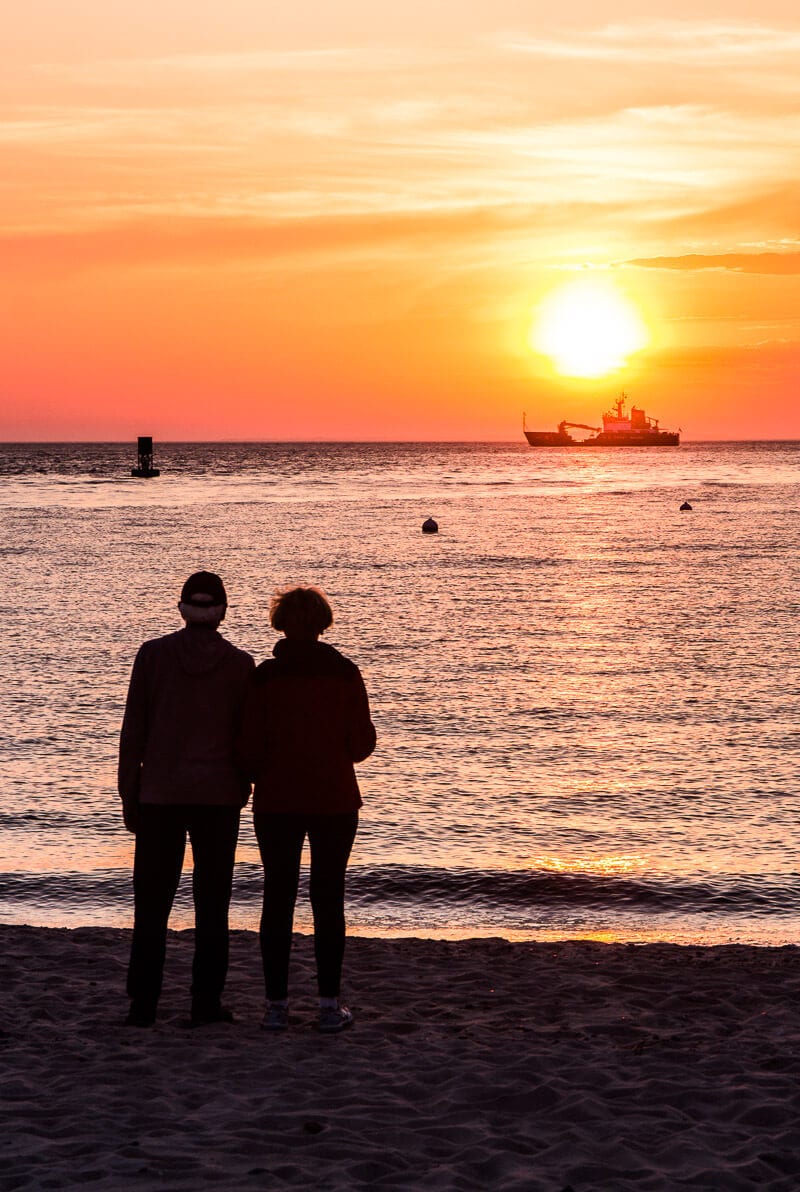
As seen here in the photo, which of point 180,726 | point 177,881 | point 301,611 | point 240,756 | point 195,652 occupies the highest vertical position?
point 301,611

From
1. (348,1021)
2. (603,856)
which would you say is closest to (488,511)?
(603,856)

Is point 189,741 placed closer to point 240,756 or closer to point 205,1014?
point 240,756

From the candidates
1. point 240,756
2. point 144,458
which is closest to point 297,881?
point 240,756

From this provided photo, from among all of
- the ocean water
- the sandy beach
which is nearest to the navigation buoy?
the ocean water

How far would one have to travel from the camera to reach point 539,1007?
7500 mm

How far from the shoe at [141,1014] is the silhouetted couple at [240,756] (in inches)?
16.4

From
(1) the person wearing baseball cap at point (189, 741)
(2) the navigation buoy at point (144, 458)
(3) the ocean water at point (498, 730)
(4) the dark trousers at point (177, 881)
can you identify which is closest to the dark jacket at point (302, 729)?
(1) the person wearing baseball cap at point (189, 741)

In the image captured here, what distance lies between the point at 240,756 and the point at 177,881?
29.8 inches

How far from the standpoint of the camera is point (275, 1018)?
22.3ft

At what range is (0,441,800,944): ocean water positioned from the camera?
11.0 metres

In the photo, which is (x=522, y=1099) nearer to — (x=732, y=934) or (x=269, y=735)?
(x=269, y=735)

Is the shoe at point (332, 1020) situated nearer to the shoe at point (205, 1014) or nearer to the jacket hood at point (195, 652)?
the shoe at point (205, 1014)

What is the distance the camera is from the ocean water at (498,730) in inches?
433

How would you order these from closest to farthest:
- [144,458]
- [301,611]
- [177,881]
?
[301,611] → [177,881] → [144,458]
